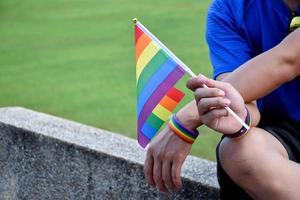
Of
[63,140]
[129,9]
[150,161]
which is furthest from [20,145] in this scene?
[129,9]

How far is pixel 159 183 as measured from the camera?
1.66 metres

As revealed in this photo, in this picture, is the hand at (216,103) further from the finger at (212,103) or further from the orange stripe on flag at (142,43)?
the orange stripe on flag at (142,43)

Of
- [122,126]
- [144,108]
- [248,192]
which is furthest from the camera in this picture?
[122,126]

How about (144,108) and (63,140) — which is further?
(63,140)

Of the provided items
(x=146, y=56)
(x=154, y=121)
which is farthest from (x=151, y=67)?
(x=154, y=121)

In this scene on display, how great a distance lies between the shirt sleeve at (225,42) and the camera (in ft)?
5.65

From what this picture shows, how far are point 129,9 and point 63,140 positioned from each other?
3.74 meters

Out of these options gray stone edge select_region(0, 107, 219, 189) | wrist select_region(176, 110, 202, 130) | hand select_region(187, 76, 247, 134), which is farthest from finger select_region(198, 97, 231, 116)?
gray stone edge select_region(0, 107, 219, 189)

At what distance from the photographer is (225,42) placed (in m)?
1.74

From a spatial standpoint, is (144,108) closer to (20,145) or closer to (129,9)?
(20,145)

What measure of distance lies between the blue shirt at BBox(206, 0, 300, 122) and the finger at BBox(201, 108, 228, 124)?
33 centimetres

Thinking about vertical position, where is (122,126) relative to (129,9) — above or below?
above

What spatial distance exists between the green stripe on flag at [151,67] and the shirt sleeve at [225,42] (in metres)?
0.19

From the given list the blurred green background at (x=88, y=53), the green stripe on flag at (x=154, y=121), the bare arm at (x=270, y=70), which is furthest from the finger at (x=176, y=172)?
the blurred green background at (x=88, y=53)
